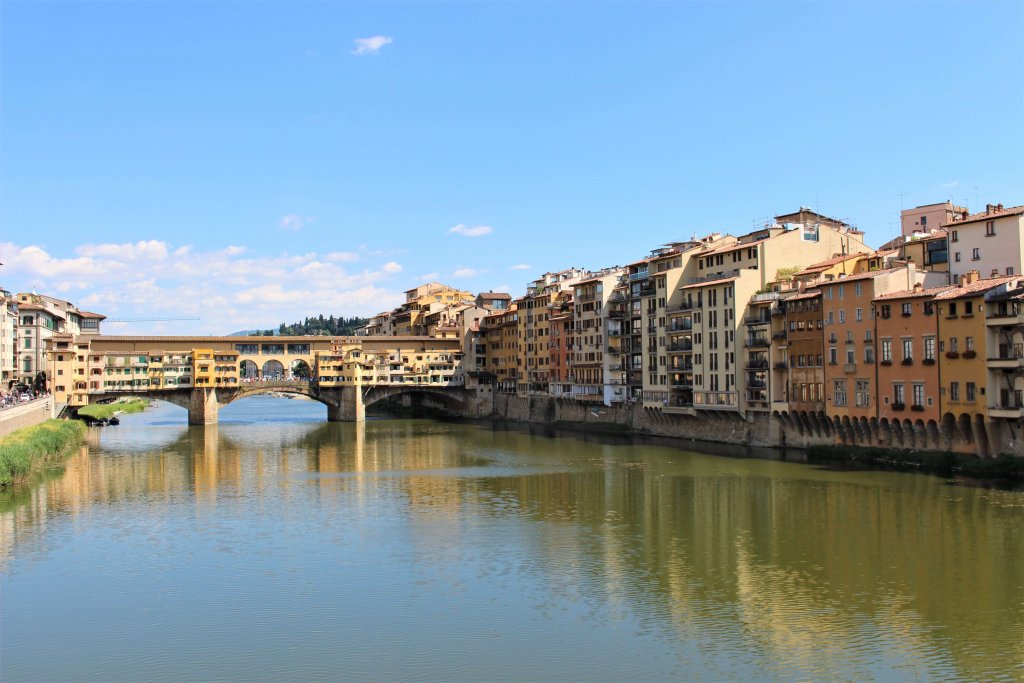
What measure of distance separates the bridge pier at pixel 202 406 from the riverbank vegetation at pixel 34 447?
15.9m

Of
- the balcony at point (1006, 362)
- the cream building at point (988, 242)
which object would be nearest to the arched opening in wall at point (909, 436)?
the balcony at point (1006, 362)

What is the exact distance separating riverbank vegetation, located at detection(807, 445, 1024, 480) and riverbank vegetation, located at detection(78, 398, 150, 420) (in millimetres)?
59255

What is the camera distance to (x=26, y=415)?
2212 inches

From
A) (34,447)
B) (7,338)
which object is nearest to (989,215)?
(34,447)

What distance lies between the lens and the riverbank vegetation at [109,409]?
7979cm

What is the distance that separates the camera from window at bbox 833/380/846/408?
151ft

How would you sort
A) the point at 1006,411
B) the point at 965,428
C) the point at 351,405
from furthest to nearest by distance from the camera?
the point at 351,405 < the point at 965,428 < the point at 1006,411

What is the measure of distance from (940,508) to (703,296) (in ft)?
81.0

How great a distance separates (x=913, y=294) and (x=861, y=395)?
565 cm

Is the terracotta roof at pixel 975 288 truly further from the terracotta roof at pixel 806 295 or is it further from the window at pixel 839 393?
the terracotta roof at pixel 806 295

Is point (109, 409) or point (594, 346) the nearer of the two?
point (594, 346)

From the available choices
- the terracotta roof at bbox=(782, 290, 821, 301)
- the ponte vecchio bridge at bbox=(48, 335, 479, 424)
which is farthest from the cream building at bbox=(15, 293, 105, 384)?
the terracotta roof at bbox=(782, 290, 821, 301)

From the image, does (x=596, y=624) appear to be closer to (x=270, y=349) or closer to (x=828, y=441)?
(x=828, y=441)

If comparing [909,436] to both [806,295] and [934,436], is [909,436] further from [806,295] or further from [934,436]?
[806,295]
